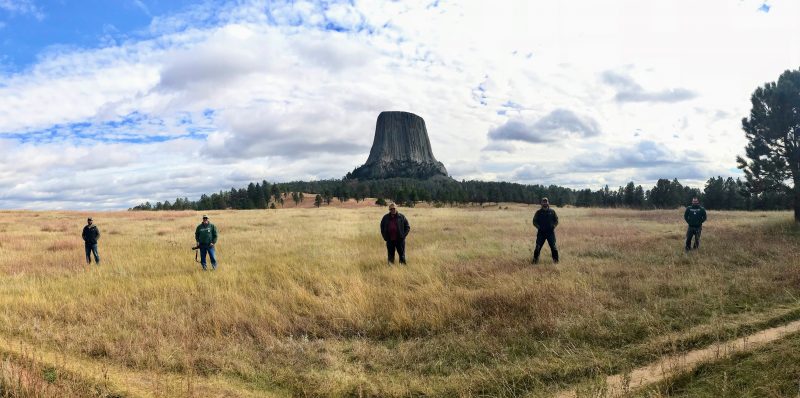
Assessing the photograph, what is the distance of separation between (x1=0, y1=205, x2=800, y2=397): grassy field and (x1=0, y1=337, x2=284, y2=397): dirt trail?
0.09 feet

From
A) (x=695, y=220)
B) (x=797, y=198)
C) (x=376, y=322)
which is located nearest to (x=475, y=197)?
(x=797, y=198)

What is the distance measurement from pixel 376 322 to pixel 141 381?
12.4 feet

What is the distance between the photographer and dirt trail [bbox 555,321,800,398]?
5.00 metres

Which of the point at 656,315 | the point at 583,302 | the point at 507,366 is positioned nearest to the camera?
the point at 507,366

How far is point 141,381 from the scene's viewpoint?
5.67 m

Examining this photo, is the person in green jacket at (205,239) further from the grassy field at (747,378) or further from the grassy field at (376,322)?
the grassy field at (747,378)

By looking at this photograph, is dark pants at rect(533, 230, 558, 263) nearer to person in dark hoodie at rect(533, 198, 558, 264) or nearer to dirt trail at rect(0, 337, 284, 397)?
person in dark hoodie at rect(533, 198, 558, 264)

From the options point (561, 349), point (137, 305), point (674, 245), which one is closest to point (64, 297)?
point (137, 305)

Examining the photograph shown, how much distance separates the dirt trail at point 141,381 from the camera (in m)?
5.25

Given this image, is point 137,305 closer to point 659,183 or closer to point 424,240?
point 424,240

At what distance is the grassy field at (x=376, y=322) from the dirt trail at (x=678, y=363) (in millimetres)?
196

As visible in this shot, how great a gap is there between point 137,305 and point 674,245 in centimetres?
1825

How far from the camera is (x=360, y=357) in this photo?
6.64 metres

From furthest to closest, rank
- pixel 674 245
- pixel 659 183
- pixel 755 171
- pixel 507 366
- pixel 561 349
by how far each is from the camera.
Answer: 1. pixel 659 183
2. pixel 755 171
3. pixel 674 245
4. pixel 561 349
5. pixel 507 366
